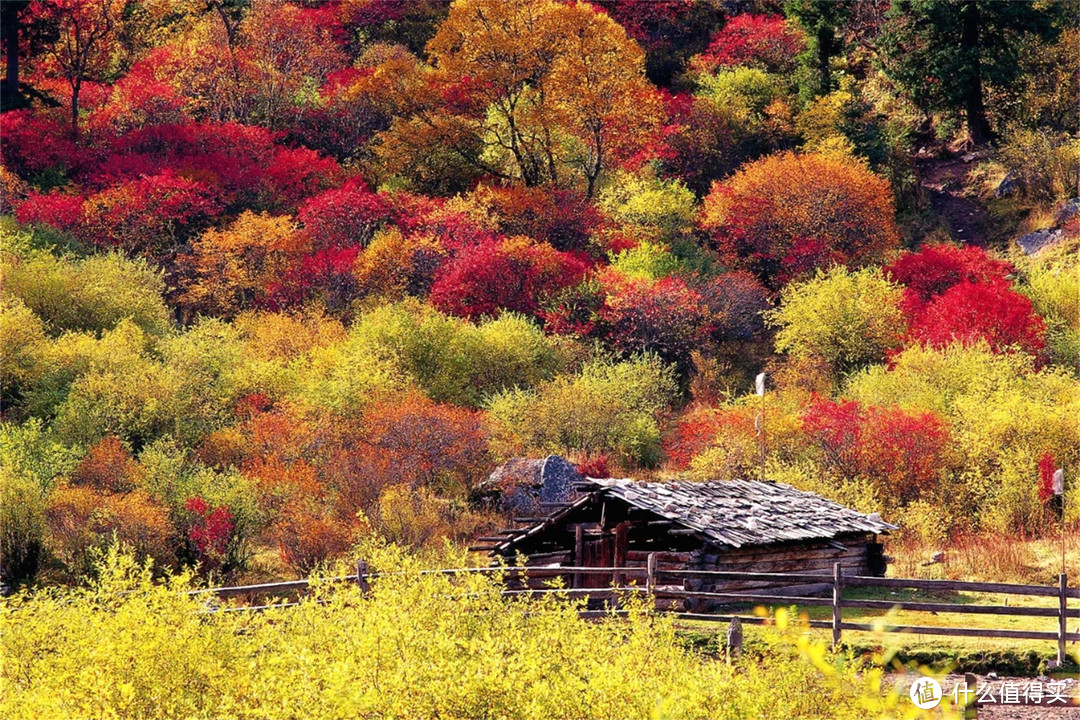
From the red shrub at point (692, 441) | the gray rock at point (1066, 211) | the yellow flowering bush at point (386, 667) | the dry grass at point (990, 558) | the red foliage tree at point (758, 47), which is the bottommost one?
the yellow flowering bush at point (386, 667)

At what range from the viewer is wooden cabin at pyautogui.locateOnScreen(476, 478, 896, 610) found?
25562 mm

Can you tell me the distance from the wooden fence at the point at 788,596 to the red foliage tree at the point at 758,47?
155ft

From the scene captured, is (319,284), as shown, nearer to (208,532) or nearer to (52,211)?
(52,211)

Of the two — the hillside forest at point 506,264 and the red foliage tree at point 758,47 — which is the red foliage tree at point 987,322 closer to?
the hillside forest at point 506,264

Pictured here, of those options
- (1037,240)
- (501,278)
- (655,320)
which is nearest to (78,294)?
(501,278)

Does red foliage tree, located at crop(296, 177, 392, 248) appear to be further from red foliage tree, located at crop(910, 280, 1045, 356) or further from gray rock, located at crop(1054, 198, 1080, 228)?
gray rock, located at crop(1054, 198, 1080, 228)

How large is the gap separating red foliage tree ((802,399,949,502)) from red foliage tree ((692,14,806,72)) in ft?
117

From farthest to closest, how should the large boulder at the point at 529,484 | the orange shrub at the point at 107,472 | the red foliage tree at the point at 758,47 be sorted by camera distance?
1. the red foliage tree at the point at 758,47
2. the large boulder at the point at 529,484
3. the orange shrub at the point at 107,472

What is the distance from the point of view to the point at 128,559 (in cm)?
1748

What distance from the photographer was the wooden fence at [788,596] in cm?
2070

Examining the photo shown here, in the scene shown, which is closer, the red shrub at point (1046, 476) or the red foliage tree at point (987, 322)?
the red shrub at point (1046, 476)

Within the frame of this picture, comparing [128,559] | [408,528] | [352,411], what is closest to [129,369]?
[352,411]

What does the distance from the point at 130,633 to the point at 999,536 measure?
78.1 feet

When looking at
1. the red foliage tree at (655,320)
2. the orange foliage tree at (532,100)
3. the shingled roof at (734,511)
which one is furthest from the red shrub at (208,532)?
the orange foliage tree at (532,100)
